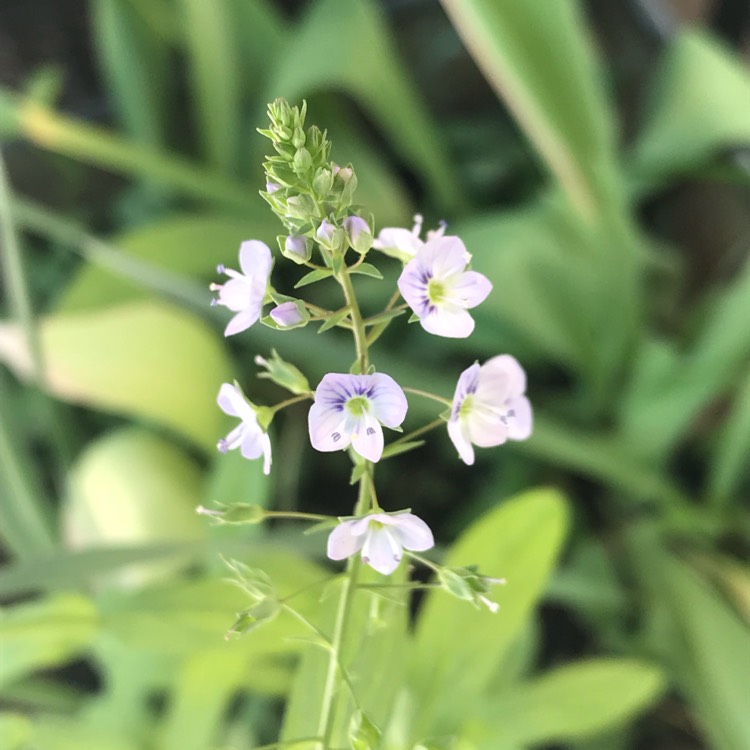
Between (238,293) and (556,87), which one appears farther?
(556,87)

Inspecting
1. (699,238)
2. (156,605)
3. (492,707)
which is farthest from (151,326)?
(699,238)

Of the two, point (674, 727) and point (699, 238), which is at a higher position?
point (699, 238)

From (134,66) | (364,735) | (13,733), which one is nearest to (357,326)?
(364,735)

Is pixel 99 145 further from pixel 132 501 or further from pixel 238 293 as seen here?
pixel 238 293

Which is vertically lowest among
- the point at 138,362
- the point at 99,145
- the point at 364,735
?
the point at 364,735

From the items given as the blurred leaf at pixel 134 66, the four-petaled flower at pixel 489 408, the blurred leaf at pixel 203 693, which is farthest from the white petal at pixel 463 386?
the blurred leaf at pixel 134 66

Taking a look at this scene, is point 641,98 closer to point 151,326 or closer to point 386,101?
point 386,101

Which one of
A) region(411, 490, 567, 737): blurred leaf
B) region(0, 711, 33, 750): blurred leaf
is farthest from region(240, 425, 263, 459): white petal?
region(0, 711, 33, 750): blurred leaf

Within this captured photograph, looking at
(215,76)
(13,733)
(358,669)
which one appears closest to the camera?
(358,669)
